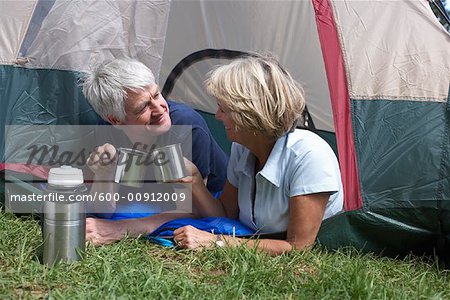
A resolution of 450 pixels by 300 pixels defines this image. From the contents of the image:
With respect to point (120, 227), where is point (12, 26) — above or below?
above

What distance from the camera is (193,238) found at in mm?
2059

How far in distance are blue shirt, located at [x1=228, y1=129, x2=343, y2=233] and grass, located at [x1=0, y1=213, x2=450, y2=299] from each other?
174mm

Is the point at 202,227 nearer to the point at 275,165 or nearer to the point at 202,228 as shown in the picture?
the point at 202,228

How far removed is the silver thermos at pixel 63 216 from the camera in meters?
1.79

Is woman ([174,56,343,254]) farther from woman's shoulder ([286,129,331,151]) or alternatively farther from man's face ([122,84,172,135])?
man's face ([122,84,172,135])

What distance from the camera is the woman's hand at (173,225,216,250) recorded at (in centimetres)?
204

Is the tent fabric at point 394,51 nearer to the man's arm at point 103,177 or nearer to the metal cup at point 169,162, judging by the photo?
the metal cup at point 169,162

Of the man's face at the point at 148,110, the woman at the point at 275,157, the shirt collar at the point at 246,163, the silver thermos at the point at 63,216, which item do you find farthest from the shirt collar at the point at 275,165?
the silver thermos at the point at 63,216

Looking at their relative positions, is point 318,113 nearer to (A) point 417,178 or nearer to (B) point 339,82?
(B) point 339,82

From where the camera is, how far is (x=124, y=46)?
288cm

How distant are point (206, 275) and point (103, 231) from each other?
0.53m

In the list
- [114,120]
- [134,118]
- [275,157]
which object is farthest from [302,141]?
[114,120]

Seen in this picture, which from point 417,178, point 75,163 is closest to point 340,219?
point 417,178

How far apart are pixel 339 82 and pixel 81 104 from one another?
115cm
